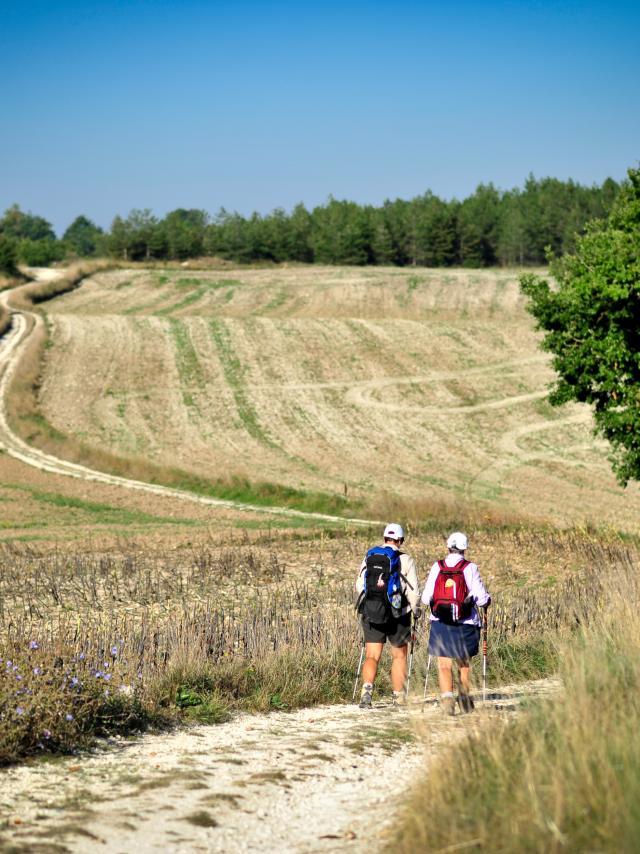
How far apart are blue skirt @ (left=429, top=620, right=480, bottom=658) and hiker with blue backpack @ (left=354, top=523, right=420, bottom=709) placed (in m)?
0.51

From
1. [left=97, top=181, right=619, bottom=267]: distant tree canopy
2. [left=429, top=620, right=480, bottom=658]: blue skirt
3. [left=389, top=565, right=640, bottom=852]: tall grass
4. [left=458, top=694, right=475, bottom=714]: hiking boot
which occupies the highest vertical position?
[left=97, top=181, right=619, bottom=267]: distant tree canopy

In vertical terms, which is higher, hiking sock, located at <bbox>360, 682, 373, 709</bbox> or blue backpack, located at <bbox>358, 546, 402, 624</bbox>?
blue backpack, located at <bbox>358, 546, 402, 624</bbox>

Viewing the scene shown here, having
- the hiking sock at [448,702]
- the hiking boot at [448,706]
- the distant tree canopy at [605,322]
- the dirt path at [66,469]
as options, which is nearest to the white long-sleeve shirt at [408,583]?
the hiking sock at [448,702]

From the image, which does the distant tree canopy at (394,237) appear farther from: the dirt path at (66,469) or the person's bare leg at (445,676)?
the person's bare leg at (445,676)

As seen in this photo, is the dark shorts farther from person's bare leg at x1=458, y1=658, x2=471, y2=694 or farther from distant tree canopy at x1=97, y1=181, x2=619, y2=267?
distant tree canopy at x1=97, y1=181, x2=619, y2=267

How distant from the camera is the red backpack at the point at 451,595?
1112 centimetres

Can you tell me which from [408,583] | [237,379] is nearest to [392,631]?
[408,583]

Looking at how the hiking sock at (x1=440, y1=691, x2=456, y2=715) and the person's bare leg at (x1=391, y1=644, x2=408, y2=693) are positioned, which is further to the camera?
the person's bare leg at (x1=391, y1=644, x2=408, y2=693)

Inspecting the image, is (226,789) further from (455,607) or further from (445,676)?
(455,607)

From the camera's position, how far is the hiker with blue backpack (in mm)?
11633

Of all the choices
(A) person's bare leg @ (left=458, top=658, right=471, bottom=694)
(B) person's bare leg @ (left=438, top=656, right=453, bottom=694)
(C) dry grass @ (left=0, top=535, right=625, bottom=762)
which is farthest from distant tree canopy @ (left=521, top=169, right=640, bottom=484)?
(B) person's bare leg @ (left=438, top=656, right=453, bottom=694)

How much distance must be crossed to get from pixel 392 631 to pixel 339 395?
1757 inches

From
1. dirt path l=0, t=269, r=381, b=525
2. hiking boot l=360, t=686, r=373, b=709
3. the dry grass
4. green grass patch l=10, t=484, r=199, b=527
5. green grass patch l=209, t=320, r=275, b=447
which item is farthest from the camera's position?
green grass patch l=209, t=320, r=275, b=447

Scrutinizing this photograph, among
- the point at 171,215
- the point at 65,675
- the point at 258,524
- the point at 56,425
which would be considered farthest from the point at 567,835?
the point at 171,215
